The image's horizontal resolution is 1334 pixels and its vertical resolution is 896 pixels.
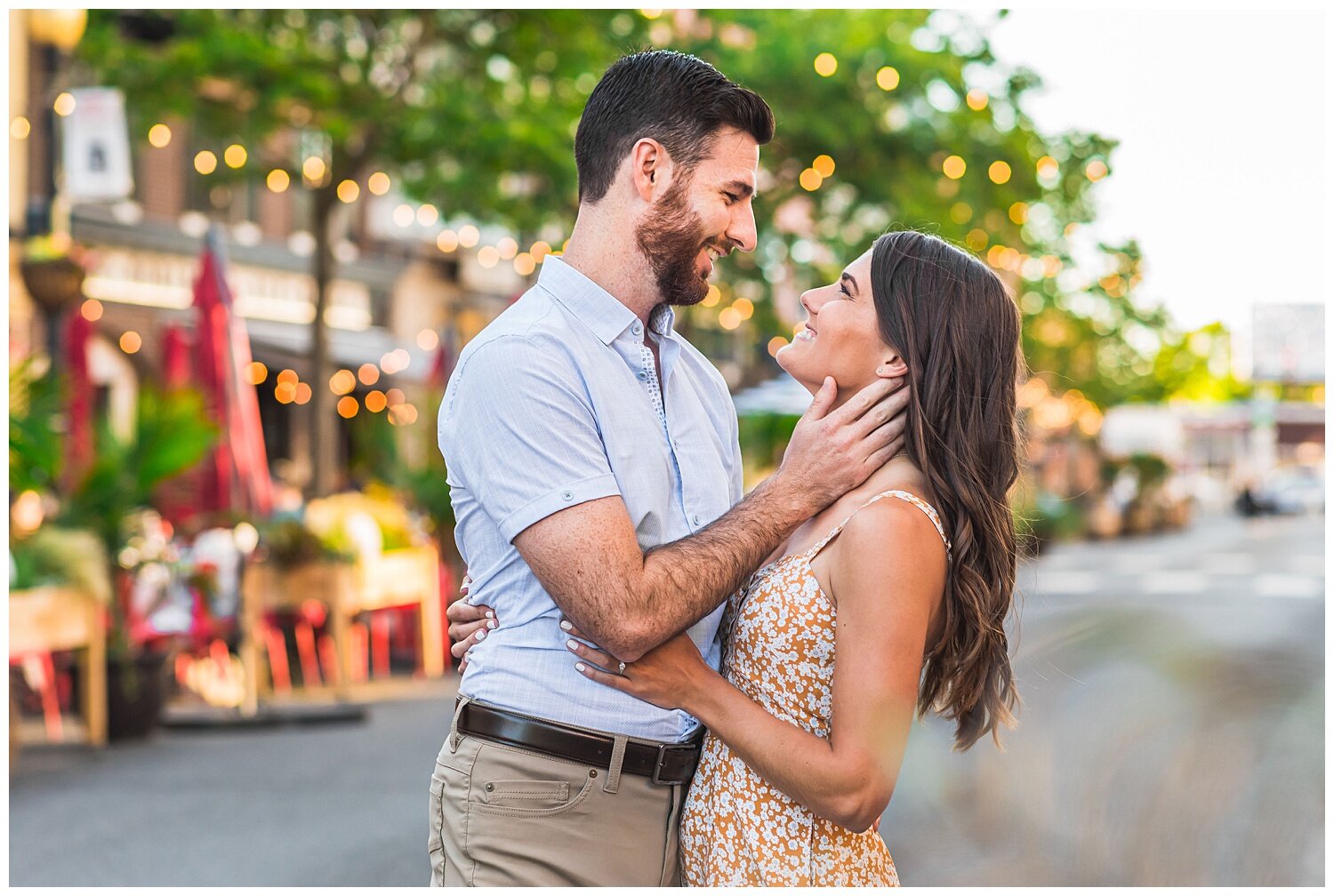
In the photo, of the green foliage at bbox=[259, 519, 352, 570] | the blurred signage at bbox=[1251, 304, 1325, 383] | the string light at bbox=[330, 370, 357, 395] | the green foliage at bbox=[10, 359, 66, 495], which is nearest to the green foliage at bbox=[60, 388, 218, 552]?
the green foliage at bbox=[10, 359, 66, 495]

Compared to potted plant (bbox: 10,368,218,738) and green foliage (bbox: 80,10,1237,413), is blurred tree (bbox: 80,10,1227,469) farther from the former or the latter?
potted plant (bbox: 10,368,218,738)

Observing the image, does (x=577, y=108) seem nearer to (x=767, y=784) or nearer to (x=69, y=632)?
(x=69, y=632)

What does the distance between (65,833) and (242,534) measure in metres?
4.27

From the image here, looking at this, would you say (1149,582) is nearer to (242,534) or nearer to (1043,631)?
(1043,631)

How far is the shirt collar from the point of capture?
92.9 inches

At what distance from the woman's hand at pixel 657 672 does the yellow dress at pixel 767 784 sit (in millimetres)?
157

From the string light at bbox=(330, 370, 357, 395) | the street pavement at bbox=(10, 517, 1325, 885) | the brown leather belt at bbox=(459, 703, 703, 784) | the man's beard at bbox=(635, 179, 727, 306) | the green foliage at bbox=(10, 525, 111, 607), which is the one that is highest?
the man's beard at bbox=(635, 179, 727, 306)

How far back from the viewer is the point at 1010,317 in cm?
252

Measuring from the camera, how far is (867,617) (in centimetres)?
219

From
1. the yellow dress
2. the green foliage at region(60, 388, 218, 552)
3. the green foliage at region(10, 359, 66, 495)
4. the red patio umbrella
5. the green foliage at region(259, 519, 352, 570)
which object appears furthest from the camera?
the red patio umbrella

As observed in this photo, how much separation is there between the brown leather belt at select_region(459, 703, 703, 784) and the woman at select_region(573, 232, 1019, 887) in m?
0.10

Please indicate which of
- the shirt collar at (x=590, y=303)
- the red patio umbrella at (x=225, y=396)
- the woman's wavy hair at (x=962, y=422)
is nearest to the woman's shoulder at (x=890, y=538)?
the woman's wavy hair at (x=962, y=422)

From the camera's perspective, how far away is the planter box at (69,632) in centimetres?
687

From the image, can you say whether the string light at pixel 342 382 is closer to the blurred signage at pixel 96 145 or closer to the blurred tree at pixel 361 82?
the blurred tree at pixel 361 82
